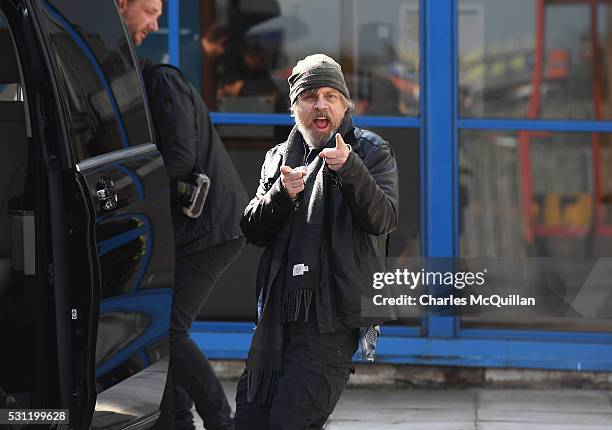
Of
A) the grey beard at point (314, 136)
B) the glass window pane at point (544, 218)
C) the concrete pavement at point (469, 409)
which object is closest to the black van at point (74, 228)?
the grey beard at point (314, 136)

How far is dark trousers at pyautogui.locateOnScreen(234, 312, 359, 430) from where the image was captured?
14.5ft

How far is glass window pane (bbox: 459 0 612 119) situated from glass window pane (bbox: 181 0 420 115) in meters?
0.30

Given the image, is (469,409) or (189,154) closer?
(189,154)

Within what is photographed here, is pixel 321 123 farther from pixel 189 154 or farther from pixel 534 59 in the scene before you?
pixel 534 59

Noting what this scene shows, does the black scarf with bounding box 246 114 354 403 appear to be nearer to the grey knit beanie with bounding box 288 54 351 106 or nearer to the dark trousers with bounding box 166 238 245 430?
the grey knit beanie with bounding box 288 54 351 106

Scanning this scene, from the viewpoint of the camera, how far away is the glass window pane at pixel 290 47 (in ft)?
23.7

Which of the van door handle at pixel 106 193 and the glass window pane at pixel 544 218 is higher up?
the van door handle at pixel 106 193

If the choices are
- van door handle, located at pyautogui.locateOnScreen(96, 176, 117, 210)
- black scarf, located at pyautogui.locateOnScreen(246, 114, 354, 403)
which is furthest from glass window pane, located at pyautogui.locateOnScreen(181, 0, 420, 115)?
van door handle, located at pyautogui.locateOnScreen(96, 176, 117, 210)

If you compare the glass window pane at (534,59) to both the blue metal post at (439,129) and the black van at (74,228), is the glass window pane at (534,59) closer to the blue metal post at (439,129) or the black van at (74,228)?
the blue metal post at (439,129)

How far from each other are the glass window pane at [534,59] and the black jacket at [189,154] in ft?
6.21

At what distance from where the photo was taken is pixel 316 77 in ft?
14.9

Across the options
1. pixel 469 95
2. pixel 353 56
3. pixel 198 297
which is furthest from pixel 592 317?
pixel 198 297

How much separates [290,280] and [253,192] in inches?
111

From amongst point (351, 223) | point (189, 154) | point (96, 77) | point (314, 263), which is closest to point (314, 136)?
point (351, 223)
